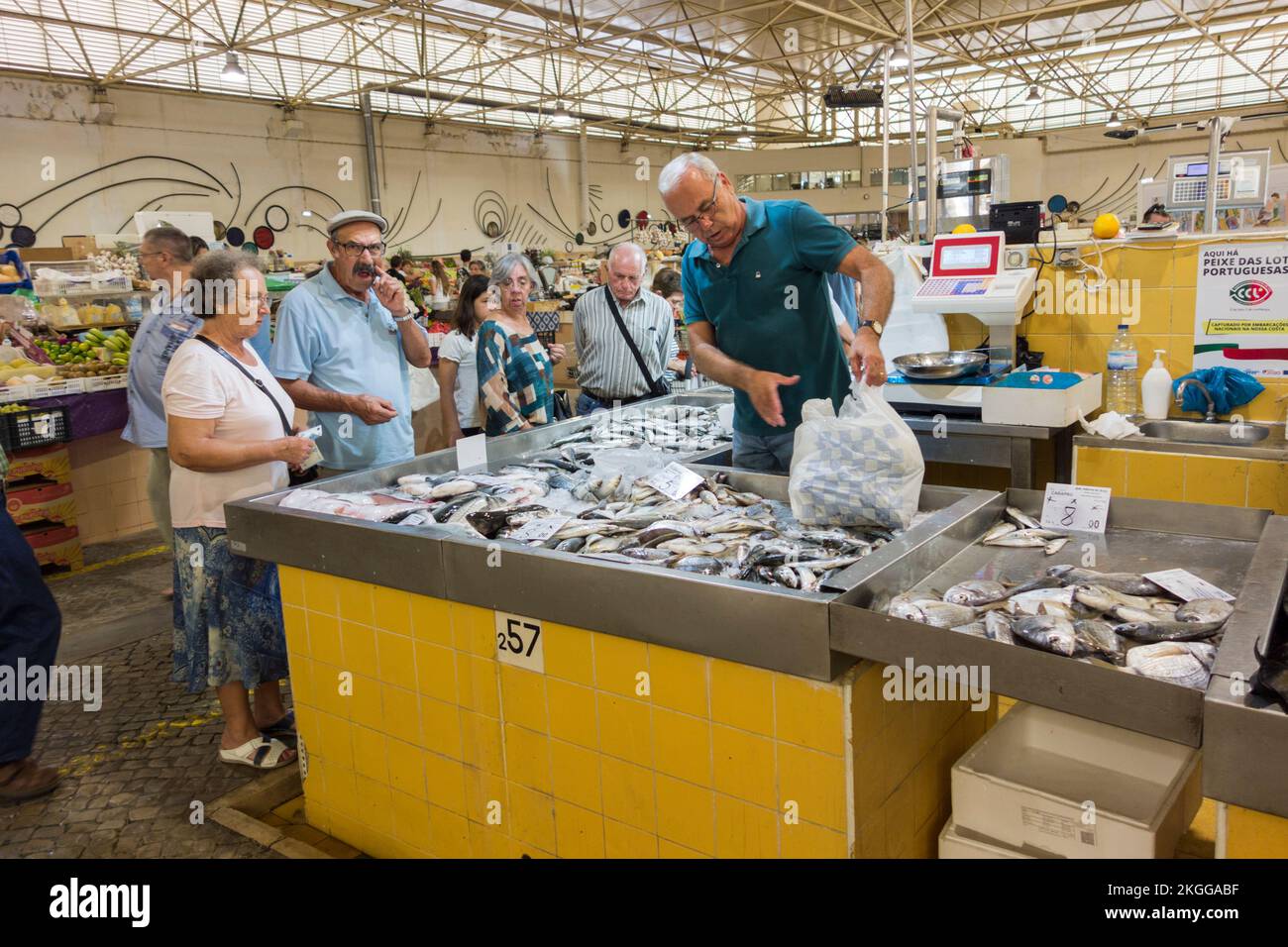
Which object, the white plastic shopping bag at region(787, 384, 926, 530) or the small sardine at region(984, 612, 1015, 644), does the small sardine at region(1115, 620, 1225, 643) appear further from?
the white plastic shopping bag at region(787, 384, 926, 530)

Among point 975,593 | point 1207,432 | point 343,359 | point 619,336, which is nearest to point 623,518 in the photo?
point 975,593

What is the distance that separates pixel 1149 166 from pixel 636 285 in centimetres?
2154

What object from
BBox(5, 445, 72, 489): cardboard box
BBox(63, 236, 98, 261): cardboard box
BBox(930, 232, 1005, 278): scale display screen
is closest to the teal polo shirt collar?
BBox(930, 232, 1005, 278): scale display screen

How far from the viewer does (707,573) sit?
195 cm

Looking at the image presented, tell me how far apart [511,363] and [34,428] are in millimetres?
3390

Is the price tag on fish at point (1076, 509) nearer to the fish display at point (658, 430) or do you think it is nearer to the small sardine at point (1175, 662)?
the small sardine at point (1175, 662)

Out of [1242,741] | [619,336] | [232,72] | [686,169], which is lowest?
[1242,741]

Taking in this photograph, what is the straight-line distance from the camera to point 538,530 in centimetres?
231

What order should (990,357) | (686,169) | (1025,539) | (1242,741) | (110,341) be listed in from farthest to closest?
(110,341) → (990,357) → (686,169) → (1025,539) → (1242,741)

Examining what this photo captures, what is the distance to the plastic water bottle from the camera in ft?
12.7

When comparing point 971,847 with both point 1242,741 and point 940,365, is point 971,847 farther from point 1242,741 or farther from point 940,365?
point 940,365

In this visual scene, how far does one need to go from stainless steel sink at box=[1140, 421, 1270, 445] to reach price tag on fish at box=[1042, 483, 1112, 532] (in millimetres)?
1649
